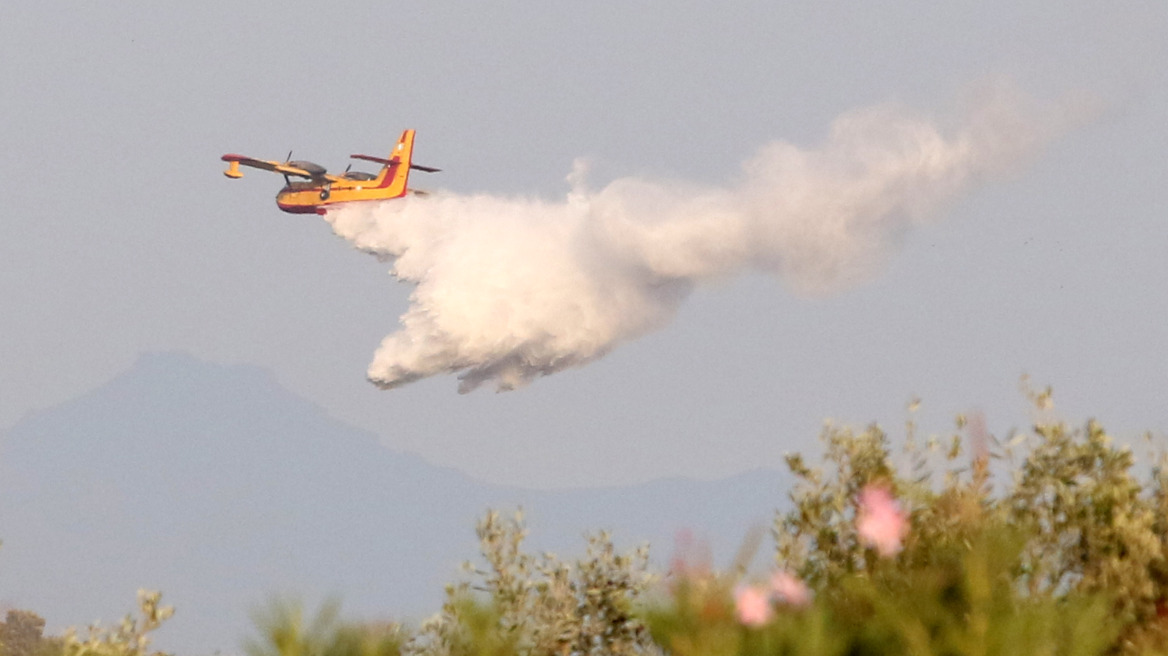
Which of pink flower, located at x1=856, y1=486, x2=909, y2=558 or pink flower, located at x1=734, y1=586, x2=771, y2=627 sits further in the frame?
pink flower, located at x1=856, y1=486, x2=909, y2=558

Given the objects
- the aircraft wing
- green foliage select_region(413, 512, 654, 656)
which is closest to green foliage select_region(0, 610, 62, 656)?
the aircraft wing

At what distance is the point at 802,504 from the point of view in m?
14.5

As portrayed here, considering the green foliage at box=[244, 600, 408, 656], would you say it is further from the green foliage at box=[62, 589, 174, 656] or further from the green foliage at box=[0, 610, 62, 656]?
the green foliage at box=[0, 610, 62, 656]

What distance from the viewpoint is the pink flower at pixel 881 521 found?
13469mm

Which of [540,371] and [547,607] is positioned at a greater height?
[540,371]

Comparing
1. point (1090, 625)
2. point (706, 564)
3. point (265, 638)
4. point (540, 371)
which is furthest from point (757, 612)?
point (540, 371)

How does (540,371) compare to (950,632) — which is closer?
(950,632)

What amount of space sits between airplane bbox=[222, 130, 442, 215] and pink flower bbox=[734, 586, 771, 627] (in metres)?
54.9

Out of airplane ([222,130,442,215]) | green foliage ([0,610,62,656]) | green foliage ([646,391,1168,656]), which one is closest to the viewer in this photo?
green foliage ([646,391,1168,656])

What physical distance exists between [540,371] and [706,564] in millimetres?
43992

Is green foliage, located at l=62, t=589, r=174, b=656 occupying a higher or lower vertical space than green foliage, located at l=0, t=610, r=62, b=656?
lower

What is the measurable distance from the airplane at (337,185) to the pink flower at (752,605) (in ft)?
180

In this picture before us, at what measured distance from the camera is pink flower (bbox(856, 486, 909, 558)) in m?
13.5

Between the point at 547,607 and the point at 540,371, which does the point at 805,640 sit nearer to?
the point at 547,607
